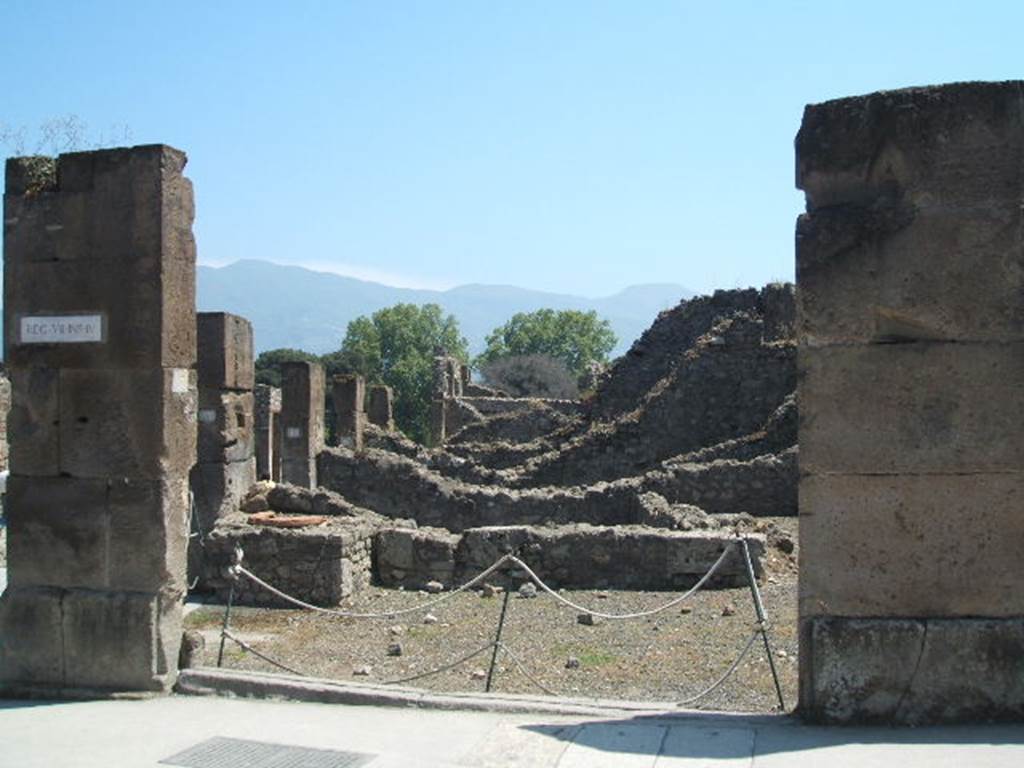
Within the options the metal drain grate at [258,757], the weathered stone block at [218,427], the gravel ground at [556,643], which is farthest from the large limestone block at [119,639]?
the weathered stone block at [218,427]

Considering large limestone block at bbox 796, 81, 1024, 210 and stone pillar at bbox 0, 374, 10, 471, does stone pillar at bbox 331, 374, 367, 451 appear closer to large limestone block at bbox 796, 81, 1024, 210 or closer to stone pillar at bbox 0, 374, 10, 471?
stone pillar at bbox 0, 374, 10, 471

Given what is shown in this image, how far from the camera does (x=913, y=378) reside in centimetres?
561

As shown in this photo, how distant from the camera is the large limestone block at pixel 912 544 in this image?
5.58m

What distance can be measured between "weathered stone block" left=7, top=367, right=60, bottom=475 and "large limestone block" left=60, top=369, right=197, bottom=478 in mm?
55

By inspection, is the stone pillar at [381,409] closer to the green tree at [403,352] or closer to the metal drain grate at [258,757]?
the green tree at [403,352]

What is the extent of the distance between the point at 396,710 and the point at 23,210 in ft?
12.2

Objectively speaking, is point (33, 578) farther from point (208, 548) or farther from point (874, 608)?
point (208, 548)

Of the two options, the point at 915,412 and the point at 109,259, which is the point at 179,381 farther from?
the point at 915,412

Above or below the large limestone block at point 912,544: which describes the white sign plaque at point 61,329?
above

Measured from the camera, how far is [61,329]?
21.8ft

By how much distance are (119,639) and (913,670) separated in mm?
4413

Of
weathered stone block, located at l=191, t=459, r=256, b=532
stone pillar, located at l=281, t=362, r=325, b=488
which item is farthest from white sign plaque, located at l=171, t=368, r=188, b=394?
stone pillar, located at l=281, t=362, r=325, b=488

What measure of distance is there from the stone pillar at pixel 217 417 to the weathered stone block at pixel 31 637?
27.5ft

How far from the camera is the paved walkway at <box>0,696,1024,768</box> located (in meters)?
5.07
